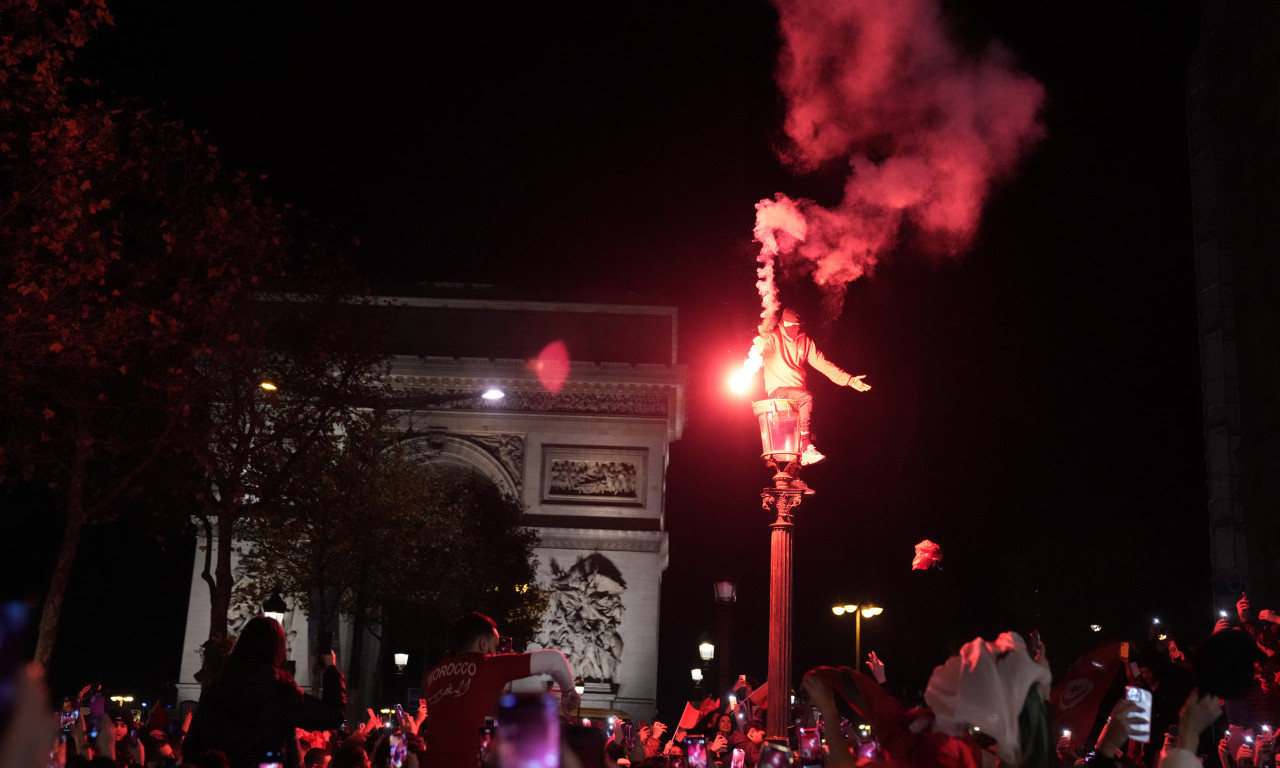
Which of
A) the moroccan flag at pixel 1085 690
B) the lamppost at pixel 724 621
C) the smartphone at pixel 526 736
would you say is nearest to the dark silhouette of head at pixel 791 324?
the moroccan flag at pixel 1085 690

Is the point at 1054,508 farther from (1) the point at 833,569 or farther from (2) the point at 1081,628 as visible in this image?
(1) the point at 833,569

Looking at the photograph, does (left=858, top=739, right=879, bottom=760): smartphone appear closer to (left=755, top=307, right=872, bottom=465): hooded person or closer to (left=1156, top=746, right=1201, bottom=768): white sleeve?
Answer: (left=1156, top=746, right=1201, bottom=768): white sleeve

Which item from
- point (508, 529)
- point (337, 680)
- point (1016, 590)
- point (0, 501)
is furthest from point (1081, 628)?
point (337, 680)

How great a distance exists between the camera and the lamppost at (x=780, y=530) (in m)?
9.73

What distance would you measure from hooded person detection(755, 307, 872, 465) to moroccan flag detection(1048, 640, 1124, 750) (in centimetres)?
502

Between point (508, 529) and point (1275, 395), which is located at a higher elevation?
point (1275, 395)

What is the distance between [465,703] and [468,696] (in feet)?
0.10

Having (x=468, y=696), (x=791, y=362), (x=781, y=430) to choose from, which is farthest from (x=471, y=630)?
(x=791, y=362)

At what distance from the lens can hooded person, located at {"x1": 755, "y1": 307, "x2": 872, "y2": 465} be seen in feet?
34.7

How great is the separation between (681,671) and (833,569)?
36.1ft

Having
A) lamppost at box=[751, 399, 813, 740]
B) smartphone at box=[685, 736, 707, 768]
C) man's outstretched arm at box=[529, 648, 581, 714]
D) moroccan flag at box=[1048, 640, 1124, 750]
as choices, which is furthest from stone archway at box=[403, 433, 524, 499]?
man's outstretched arm at box=[529, 648, 581, 714]

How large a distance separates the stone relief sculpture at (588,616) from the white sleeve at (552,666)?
28018mm

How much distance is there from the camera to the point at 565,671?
446cm

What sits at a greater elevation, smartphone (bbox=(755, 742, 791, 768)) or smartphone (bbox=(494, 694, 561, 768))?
smartphone (bbox=(494, 694, 561, 768))
